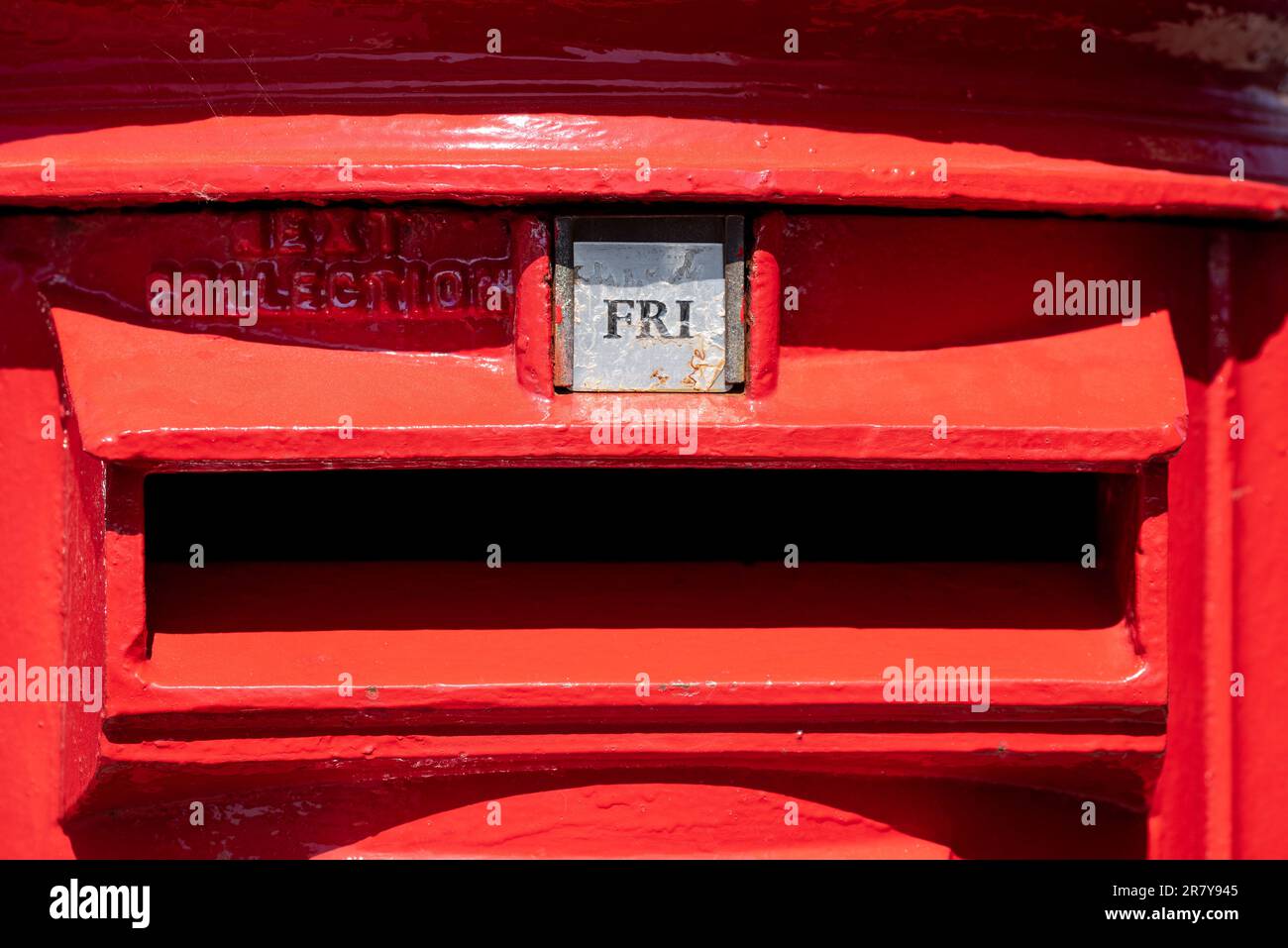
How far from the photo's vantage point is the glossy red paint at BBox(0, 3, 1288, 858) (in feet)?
4.35

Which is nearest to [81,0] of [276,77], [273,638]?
[276,77]

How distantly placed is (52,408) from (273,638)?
51 cm

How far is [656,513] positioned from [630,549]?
77mm

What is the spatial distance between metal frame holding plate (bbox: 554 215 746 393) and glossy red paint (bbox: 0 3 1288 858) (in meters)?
0.04

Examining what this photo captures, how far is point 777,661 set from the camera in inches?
54.4

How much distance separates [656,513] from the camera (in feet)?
5.29

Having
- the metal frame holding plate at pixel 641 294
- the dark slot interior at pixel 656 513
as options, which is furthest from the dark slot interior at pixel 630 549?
the metal frame holding plate at pixel 641 294

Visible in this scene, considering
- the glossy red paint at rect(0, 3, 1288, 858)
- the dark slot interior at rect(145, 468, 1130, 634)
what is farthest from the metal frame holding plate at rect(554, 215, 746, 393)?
the dark slot interior at rect(145, 468, 1130, 634)

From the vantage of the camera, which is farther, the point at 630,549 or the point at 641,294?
the point at 630,549

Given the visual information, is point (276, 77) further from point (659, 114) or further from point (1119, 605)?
point (1119, 605)

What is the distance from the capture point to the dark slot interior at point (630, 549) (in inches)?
55.9

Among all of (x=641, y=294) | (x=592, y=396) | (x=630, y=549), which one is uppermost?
(x=641, y=294)

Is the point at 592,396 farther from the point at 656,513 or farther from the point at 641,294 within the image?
the point at 656,513

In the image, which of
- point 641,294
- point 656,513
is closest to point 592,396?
point 641,294
